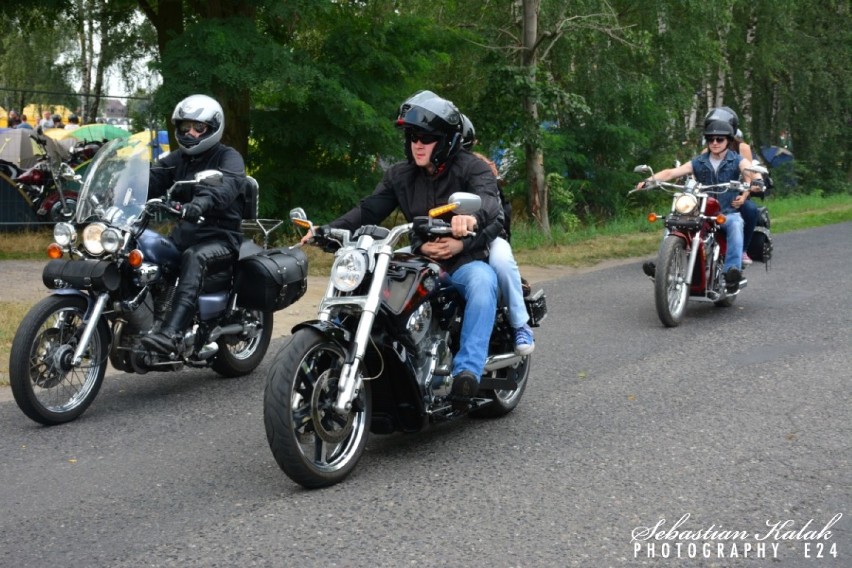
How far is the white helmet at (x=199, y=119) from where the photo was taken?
25.0 ft

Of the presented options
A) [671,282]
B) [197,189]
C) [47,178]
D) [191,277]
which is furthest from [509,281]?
[47,178]

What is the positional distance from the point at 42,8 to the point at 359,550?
12443 mm

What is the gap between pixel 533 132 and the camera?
17.7m

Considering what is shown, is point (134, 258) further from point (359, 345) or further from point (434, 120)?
point (359, 345)

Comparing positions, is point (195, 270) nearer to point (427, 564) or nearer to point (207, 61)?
point (427, 564)

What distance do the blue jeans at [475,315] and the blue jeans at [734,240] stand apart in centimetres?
518

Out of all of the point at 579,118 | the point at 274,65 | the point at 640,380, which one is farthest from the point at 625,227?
the point at 640,380

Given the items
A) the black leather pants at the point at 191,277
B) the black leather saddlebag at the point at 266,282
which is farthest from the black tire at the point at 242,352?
the black leather pants at the point at 191,277

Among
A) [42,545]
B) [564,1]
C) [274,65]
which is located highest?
[564,1]

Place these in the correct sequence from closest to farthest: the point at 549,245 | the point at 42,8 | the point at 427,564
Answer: the point at 427,564 < the point at 42,8 < the point at 549,245

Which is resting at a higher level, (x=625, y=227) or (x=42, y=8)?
(x=42, y=8)

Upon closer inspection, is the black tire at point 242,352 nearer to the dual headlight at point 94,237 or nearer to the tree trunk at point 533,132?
the dual headlight at point 94,237

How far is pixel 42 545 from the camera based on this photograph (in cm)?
484

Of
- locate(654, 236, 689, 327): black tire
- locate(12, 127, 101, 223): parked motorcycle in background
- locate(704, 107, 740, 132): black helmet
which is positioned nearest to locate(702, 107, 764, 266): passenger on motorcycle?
locate(704, 107, 740, 132): black helmet
